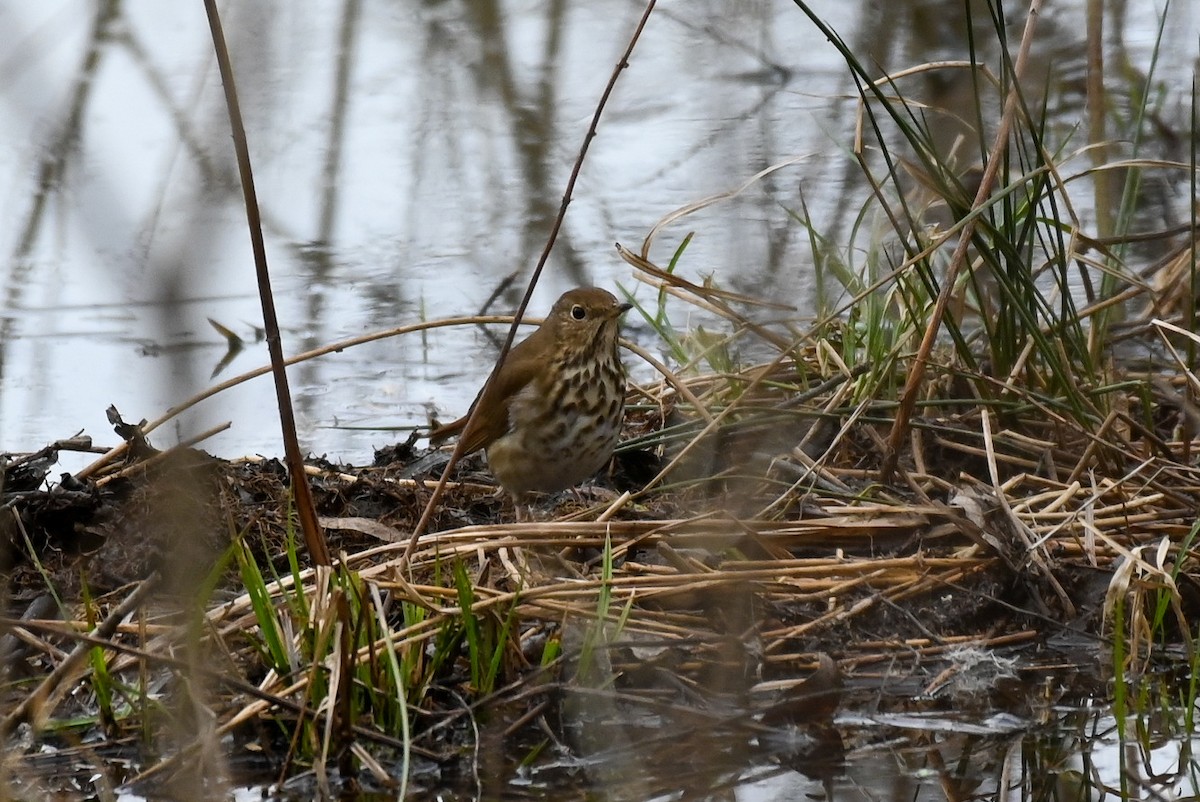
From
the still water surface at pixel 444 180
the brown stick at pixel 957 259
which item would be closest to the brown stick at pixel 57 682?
the still water surface at pixel 444 180

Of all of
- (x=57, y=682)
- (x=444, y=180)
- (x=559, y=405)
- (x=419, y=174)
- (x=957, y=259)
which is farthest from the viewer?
(x=444, y=180)

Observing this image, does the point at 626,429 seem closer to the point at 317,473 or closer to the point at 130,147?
the point at 317,473

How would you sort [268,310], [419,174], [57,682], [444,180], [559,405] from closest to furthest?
[57,682]
[268,310]
[559,405]
[419,174]
[444,180]

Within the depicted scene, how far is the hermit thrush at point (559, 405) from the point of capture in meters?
4.49

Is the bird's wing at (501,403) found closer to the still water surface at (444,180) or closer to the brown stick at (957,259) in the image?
the still water surface at (444,180)

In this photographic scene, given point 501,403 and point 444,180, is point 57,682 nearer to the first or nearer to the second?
point 501,403

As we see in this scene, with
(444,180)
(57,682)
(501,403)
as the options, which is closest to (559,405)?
(501,403)

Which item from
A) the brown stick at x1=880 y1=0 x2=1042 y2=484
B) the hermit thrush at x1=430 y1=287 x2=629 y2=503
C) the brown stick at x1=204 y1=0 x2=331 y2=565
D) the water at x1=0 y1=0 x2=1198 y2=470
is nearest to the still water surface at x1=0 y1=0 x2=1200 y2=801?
the water at x1=0 y1=0 x2=1198 y2=470

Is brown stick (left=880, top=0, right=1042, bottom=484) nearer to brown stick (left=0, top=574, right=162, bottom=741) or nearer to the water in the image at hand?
the water

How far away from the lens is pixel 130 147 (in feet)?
23.6

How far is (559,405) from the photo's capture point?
458cm

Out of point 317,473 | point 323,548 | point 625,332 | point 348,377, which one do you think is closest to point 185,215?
point 323,548

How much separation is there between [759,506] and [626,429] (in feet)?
3.45

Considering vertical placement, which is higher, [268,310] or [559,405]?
[268,310]
